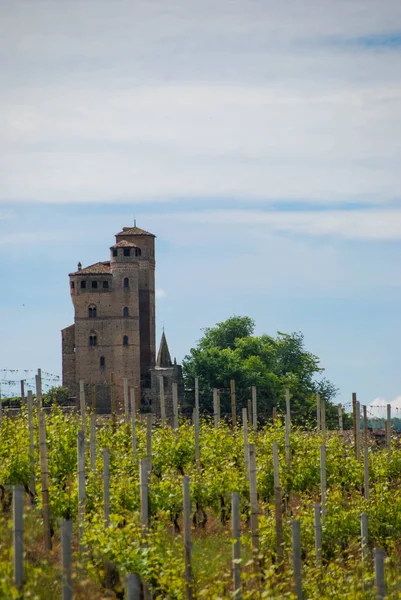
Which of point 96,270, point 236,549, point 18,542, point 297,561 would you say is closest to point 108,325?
point 96,270

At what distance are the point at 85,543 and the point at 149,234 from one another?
205ft

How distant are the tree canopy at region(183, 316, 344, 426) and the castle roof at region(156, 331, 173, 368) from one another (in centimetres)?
244

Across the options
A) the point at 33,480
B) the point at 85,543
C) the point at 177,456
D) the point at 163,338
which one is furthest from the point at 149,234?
the point at 85,543

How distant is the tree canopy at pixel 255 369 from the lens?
224 ft

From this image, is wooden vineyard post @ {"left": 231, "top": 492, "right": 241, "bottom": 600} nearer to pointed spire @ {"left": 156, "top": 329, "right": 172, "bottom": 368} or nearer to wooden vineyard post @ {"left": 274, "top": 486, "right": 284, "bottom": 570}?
wooden vineyard post @ {"left": 274, "top": 486, "right": 284, "bottom": 570}

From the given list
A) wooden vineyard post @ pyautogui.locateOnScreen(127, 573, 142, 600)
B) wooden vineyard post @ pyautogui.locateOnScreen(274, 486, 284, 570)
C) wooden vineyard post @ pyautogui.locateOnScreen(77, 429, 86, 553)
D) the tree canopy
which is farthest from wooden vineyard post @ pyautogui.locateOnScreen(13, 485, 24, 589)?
the tree canopy

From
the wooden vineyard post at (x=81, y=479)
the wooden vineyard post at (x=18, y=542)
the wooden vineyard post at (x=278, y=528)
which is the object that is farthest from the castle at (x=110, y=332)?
the wooden vineyard post at (x=18, y=542)

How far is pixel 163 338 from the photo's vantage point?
80.1m

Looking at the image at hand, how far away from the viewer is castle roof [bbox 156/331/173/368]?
257 feet

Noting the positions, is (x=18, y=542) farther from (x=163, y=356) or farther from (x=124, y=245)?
(x=163, y=356)

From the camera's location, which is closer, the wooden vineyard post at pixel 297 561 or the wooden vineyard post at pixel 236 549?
the wooden vineyard post at pixel 236 549

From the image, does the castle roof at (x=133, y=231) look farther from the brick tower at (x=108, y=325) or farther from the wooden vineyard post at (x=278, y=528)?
the wooden vineyard post at (x=278, y=528)

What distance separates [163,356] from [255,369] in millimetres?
7878

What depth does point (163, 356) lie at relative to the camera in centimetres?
7894
